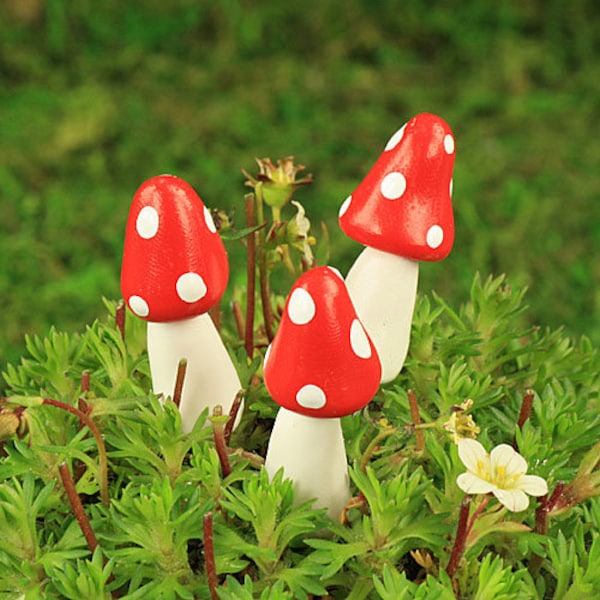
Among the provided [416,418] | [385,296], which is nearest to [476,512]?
[416,418]

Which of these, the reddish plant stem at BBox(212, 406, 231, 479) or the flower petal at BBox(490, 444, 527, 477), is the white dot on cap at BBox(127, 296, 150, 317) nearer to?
the reddish plant stem at BBox(212, 406, 231, 479)

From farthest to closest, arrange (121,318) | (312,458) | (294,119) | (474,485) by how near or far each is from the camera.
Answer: (294,119), (121,318), (312,458), (474,485)

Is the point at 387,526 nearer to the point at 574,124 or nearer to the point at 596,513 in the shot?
the point at 596,513

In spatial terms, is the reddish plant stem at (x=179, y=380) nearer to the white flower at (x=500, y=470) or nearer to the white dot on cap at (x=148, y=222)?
the white dot on cap at (x=148, y=222)

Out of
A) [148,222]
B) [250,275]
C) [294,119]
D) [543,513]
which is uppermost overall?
[148,222]

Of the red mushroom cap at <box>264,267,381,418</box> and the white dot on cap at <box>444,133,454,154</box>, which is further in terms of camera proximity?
the white dot on cap at <box>444,133,454,154</box>

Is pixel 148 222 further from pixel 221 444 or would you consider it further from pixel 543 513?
pixel 543 513

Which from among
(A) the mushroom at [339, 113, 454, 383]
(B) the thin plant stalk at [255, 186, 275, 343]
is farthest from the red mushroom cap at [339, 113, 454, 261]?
(B) the thin plant stalk at [255, 186, 275, 343]
